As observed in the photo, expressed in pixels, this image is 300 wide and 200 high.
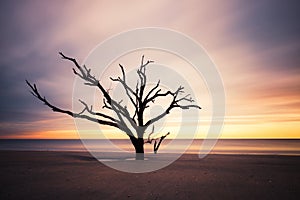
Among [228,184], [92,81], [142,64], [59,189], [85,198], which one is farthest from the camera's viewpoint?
[142,64]

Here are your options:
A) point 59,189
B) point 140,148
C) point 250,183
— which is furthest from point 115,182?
point 140,148

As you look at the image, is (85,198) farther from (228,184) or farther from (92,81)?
(92,81)

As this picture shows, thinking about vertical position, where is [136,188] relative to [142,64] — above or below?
below

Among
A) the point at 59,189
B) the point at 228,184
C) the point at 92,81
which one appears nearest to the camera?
the point at 59,189

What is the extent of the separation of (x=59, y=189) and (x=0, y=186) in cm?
187

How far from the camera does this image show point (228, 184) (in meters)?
7.96

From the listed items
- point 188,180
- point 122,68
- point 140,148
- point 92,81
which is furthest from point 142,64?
point 188,180

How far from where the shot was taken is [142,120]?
1612 cm

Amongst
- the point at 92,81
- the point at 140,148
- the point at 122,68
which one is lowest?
the point at 140,148

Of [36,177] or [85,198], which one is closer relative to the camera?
[85,198]

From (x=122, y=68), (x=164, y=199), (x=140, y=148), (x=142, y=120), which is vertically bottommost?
(x=164, y=199)

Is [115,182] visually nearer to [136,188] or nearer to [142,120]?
[136,188]

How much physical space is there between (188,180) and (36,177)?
5.36 meters

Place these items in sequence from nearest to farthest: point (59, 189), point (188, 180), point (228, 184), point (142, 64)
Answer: point (59, 189), point (228, 184), point (188, 180), point (142, 64)
